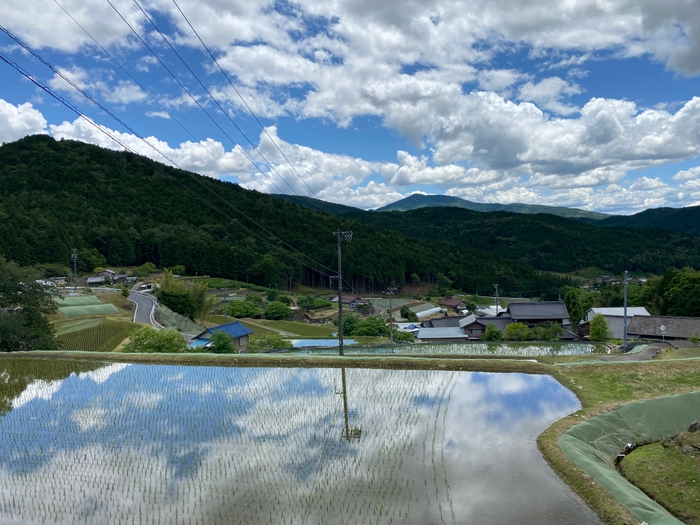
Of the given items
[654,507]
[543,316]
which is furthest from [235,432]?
[543,316]

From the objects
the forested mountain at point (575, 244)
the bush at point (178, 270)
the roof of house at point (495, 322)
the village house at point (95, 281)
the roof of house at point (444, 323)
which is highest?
the forested mountain at point (575, 244)

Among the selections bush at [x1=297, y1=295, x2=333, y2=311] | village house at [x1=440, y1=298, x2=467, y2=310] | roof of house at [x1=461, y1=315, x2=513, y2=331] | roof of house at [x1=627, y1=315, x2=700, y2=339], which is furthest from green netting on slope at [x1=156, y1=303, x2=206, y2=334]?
village house at [x1=440, y1=298, x2=467, y2=310]

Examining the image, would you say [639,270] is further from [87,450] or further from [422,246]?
[87,450]

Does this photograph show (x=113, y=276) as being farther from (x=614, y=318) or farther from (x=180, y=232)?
(x=614, y=318)

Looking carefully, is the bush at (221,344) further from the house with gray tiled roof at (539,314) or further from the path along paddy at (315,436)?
the house with gray tiled roof at (539,314)

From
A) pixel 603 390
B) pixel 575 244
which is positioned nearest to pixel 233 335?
pixel 603 390

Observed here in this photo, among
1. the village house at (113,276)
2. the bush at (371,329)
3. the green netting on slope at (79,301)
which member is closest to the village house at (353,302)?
the bush at (371,329)

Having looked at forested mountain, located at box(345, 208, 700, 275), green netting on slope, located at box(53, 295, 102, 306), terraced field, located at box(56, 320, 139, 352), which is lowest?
terraced field, located at box(56, 320, 139, 352)

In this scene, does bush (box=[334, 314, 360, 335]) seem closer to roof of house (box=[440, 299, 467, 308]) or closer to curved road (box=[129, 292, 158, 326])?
curved road (box=[129, 292, 158, 326])
